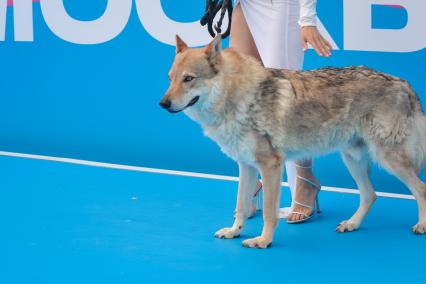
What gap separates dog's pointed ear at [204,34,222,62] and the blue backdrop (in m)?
1.45

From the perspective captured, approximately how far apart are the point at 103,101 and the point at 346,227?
2.63 m

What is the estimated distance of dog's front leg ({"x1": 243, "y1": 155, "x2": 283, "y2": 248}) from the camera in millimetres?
4152

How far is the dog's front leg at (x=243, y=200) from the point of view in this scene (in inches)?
172

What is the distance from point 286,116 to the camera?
4215 millimetres

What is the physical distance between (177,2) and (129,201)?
1.65 metres

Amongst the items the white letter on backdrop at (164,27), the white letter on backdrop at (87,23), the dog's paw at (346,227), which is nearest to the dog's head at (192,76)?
the dog's paw at (346,227)

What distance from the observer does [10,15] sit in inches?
261

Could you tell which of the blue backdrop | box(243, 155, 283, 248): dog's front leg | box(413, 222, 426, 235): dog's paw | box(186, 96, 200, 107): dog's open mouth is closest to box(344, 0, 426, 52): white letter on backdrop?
the blue backdrop

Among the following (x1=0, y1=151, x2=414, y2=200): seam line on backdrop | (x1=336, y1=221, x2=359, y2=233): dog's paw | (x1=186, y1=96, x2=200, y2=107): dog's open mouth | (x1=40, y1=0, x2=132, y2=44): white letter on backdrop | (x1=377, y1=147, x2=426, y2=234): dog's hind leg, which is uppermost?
(x1=40, y1=0, x2=132, y2=44): white letter on backdrop

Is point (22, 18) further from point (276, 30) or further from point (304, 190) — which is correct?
point (304, 190)

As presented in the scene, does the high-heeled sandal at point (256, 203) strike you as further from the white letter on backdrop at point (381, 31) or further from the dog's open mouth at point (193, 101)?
the white letter on backdrop at point (381, 31)

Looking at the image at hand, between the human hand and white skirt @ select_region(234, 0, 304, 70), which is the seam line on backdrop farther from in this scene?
the human hand

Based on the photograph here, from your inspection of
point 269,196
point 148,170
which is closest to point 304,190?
point 269,196

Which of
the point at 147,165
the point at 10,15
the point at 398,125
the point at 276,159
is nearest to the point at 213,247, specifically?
the point at 276,159
